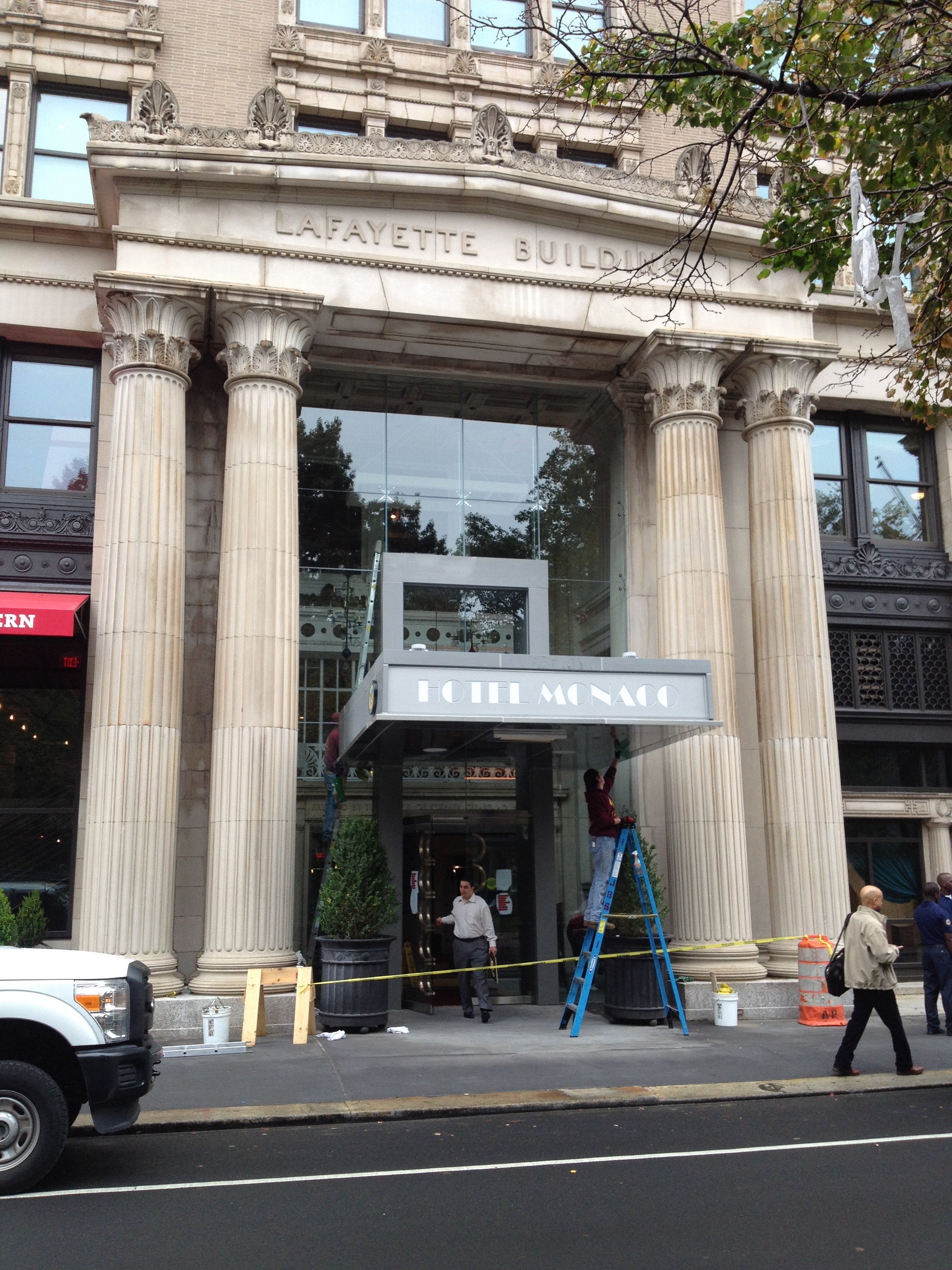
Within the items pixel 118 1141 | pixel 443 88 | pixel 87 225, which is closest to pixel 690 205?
pixel 443 88

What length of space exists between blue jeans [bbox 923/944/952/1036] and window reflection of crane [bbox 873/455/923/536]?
896 centimetres

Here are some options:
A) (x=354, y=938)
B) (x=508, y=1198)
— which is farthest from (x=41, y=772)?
(x=508, y=1198)

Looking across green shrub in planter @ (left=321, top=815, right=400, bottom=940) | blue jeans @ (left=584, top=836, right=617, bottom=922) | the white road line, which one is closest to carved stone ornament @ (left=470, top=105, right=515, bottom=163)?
green shrub in planter @ (left=321, top=815, right=400, bottom=940)

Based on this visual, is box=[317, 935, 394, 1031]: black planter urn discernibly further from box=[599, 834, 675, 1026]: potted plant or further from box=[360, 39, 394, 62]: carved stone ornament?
box=[360, 39, 394, 62]: carved stone ornament

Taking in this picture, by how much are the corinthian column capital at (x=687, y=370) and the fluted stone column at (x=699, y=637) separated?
0.02 meters

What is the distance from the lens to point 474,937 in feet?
49.0

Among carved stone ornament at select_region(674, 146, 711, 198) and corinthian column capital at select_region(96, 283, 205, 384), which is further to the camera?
carved stone ornament at select_region(674, 146, 711, 198)

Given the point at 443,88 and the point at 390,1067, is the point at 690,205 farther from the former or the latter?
the point at 390,1067

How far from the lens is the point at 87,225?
16547 millimetres

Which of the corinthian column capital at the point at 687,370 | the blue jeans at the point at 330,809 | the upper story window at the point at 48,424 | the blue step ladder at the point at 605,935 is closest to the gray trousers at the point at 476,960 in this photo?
the blue step ladder at the point at 605,935

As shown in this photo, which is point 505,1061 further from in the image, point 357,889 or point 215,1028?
point 215,1028

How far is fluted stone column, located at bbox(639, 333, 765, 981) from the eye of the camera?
15.7 metres

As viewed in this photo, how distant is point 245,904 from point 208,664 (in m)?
3.76

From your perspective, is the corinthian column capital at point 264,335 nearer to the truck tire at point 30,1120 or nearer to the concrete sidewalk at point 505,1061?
the concrete sidewalk at point 505,1061
